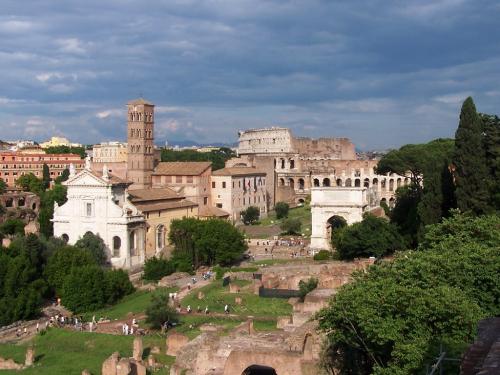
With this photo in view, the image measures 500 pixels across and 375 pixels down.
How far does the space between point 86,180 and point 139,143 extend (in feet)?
41.2

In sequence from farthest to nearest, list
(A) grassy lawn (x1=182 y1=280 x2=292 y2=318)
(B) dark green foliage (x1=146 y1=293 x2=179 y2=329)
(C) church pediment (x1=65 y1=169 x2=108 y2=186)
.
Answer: (C) church pediment (x1=65 y1=169 x2=108 y2=186)
(A) grassy lawn (x1=182 y1=280 x2=292 y2=318)
(B) dark green foliage (x1=146 y1=293 x2=179 y2=329)

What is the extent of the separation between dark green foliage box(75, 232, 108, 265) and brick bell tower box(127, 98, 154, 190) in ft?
47.0

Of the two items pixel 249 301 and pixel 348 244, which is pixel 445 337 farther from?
pixel 348 244

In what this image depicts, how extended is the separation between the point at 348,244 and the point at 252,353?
21.7 m

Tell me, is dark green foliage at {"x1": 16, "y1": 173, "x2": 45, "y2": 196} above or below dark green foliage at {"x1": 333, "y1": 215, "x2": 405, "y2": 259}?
above

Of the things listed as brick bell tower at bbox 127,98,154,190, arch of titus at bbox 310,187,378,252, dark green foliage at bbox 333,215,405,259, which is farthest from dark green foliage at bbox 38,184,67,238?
dark green foliage at bbox 333,215,405,259

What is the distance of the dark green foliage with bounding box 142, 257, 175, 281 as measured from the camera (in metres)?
42.8

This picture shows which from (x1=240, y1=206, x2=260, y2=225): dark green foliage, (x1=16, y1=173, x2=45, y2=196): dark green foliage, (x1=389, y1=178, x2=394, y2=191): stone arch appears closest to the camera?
(x1=240, y1=206, x2=260, y2=225): dark green foliage

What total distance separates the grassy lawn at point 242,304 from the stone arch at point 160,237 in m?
14.9

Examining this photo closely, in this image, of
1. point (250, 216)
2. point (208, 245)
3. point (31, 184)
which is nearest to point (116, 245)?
point (208, 245)

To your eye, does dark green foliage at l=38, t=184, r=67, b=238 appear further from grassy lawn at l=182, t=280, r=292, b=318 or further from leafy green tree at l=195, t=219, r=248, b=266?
grassy lawn at l=182, t=280, r=292, b=318

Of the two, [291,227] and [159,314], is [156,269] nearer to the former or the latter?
[159,314]

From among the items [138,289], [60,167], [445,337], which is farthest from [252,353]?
[60,167]

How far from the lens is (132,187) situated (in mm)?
61531
